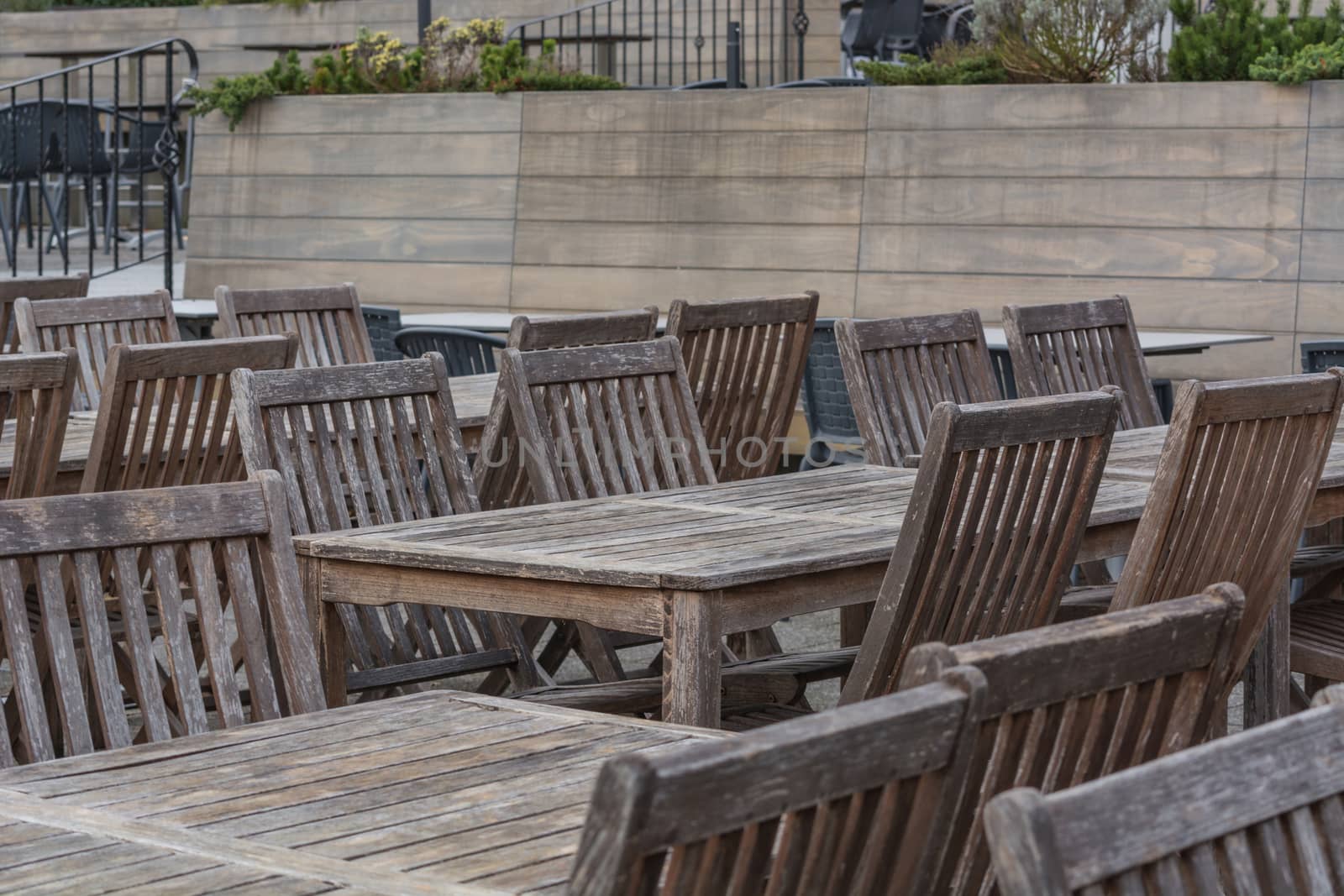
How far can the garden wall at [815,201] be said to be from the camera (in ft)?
27.5

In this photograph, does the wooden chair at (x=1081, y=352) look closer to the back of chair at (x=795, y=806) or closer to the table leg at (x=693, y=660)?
the table leg at (x=693, y=660)

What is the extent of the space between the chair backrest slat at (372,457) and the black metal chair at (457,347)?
2.62 m

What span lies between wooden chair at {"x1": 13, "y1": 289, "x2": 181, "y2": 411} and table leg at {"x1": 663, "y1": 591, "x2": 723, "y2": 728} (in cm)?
288

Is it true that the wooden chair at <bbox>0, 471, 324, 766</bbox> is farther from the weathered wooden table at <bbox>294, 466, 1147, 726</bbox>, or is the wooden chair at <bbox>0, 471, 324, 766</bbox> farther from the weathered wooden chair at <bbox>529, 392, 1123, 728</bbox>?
the weathered wooden chair at <bbox>529, 392, 1123, 728</bbox>

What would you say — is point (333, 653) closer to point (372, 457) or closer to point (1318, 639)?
point (372, 457)

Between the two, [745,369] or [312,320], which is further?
[312,320]

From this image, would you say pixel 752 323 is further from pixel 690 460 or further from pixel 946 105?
pixel 946 105

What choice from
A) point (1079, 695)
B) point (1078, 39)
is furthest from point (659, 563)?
point (1078, 39)

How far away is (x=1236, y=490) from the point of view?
299 centimetres

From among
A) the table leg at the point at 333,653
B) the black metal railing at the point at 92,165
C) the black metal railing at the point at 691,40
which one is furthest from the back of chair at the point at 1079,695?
the black metal railing at the point at 691,40

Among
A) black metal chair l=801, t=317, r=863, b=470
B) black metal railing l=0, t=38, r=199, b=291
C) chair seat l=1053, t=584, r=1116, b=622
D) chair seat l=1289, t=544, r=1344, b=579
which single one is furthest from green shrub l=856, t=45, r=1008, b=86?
chair seat l=1053, t=584, r=1116, b=622

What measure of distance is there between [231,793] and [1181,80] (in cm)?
768

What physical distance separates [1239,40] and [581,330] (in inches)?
201

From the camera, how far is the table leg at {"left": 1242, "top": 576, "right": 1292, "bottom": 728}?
3490 millimetres
